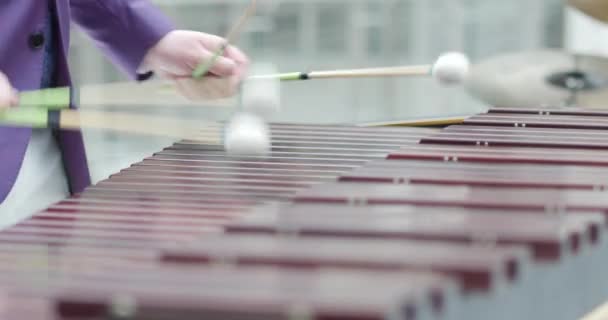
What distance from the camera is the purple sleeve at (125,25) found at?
301cm

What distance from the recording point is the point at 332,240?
72.2 inches

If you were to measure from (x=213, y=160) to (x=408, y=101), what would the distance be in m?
4.62

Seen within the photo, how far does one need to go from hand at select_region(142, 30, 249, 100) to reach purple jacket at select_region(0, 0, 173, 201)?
40 millimetres

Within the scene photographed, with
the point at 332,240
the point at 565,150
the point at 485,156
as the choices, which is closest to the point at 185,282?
the point at 332,240

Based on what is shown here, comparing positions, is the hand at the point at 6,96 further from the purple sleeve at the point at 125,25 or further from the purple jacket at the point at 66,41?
the purple sleeve at the point at 125,25

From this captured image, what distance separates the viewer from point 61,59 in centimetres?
282

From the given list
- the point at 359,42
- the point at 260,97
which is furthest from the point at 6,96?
the point at 359,42

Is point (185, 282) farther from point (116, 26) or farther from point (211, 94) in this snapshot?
point (116, 26)

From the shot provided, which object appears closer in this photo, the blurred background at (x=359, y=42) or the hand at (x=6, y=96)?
the hand at (x=6, y=96)

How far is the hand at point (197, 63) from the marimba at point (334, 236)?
120 mm

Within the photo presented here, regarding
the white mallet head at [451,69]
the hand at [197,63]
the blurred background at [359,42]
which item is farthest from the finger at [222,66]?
the blurred background at [359,42]

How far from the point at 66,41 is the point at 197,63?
0.26m

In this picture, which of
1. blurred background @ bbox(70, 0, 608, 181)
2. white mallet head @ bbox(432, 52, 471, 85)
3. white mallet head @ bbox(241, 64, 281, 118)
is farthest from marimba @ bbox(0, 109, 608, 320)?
blurred background @ bbox(70, 0, 608, 181)

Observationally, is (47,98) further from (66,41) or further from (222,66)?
(222,66)
